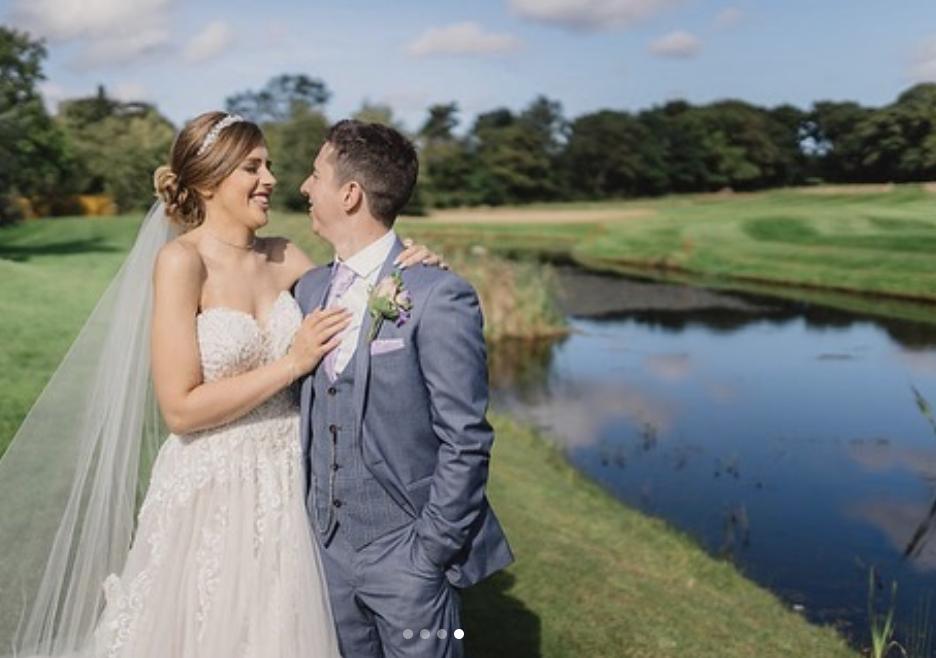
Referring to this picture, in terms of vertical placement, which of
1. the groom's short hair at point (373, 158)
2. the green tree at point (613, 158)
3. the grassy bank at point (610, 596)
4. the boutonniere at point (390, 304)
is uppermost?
the groom's short hair at point (373, 158)

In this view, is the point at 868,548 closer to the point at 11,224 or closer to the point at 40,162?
the point at 11,224

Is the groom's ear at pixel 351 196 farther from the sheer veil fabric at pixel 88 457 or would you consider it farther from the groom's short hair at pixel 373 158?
the sheer veil fabric at pixel 88 457

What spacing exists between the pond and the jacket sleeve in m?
4.63

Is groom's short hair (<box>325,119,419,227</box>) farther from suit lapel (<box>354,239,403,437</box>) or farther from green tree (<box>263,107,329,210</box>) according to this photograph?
green tree (<box>263,107,329,210</box>)

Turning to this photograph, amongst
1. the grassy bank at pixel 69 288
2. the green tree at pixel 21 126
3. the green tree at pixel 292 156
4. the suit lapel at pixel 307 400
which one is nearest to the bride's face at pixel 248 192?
the suit lapel at pixel 307 400

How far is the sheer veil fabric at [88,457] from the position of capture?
410 cm

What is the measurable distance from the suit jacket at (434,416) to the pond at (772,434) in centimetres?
460

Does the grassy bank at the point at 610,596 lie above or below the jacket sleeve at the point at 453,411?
below

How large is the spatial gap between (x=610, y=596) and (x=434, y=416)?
4540 mm

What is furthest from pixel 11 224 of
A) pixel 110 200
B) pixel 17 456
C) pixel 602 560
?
pixel 17 456

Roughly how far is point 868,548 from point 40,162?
2776cm

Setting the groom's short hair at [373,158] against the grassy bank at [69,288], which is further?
the grassy bank at [69,288]

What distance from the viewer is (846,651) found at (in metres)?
7.39

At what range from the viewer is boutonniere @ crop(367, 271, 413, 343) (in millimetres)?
3234
